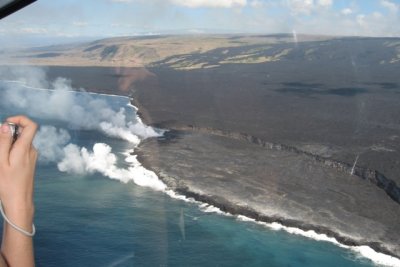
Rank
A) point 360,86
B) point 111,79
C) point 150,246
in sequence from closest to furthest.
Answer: point 150,246
point 360,86
point 111,79

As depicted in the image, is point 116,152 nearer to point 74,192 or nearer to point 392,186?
point 74,192

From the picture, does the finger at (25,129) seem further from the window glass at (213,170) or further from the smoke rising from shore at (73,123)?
the smoke rising from shore at (73,123)

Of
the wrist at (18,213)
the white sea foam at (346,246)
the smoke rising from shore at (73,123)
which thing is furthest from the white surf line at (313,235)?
the wrist at (18,213)

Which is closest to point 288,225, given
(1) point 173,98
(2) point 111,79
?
(1) point 173,98

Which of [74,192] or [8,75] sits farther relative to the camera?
[8,75]

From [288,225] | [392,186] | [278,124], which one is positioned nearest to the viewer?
[288,225]

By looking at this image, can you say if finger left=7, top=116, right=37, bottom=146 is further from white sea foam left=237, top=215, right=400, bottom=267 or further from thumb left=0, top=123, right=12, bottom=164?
white sea foam left=237, top=215, right=400, bottom=267
